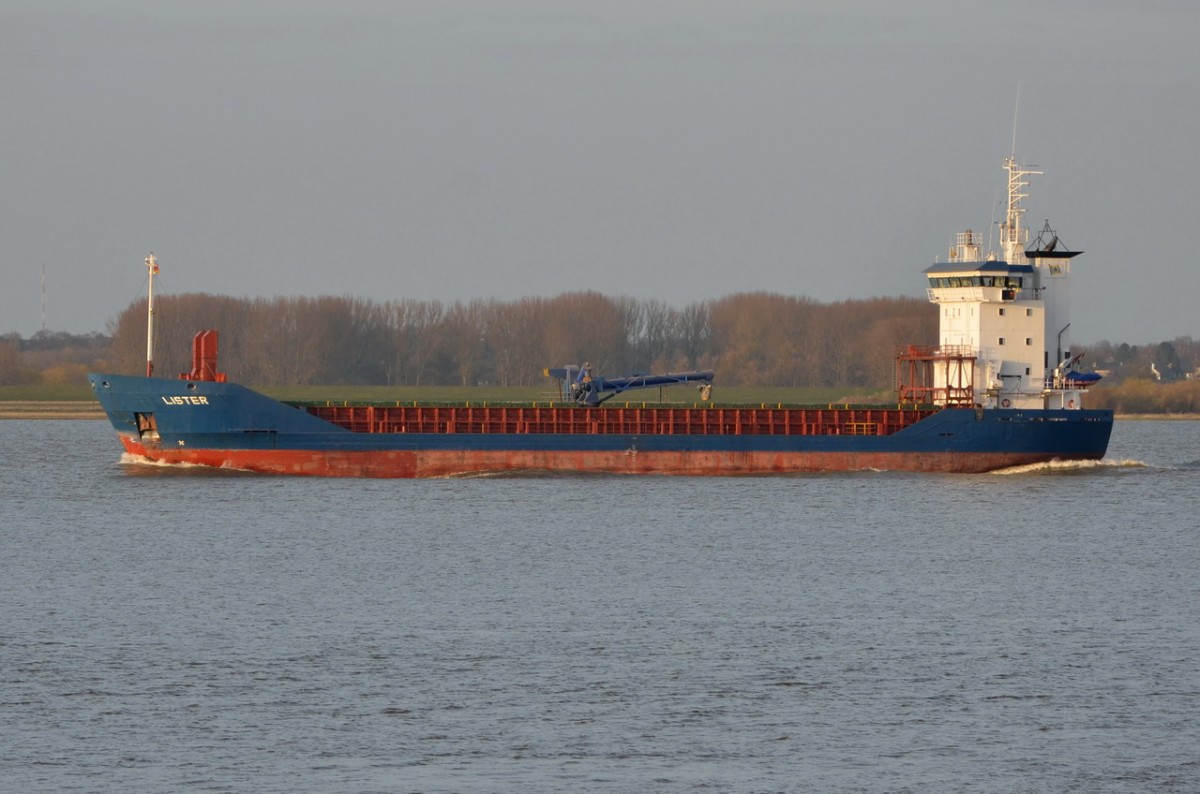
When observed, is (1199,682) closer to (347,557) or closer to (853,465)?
(347,557)

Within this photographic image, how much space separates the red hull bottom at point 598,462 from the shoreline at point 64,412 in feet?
245

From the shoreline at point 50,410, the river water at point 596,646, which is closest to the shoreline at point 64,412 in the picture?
the shoreline at point 50,410

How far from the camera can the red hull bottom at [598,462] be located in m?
49.9

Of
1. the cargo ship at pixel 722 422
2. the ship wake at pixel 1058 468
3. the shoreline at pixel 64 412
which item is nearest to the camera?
the cargo ship at pixel 722 422

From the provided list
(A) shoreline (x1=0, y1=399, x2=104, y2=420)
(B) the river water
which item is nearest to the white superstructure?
(B) the river water

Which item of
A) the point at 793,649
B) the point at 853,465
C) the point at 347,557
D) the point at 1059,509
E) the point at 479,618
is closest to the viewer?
the point at 793,649

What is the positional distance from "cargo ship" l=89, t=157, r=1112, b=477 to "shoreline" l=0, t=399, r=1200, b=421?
71.9 metres

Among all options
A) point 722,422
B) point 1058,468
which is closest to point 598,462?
point 722,422

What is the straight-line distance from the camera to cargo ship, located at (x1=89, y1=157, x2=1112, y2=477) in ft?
161

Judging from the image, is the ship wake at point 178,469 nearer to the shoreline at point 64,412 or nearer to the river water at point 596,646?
the river water at point 596,646

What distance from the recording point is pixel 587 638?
25.3 meters

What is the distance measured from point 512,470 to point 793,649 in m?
27.3

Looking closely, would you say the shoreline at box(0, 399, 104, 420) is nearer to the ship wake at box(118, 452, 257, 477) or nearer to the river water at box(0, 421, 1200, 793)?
the ship wake at box(118, 452, 257, 477)

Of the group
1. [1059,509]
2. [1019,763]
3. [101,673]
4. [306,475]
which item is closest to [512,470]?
[306,475]
